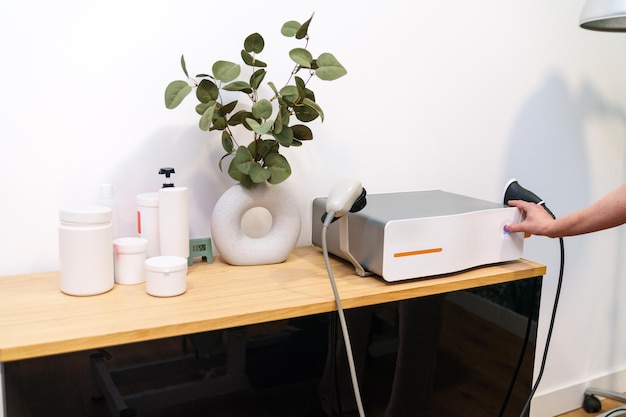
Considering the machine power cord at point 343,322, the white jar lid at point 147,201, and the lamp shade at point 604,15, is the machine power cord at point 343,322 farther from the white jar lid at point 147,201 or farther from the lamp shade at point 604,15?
the lamp shade at point 604,15

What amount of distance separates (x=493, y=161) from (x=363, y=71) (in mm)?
553

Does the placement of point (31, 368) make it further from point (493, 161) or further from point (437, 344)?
point (493, 161)

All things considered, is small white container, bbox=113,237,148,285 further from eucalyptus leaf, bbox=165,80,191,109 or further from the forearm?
the forearm

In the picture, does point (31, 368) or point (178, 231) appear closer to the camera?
point (31, 368)

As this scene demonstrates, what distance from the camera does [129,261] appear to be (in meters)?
1.10

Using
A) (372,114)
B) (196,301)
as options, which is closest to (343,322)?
(196,301)

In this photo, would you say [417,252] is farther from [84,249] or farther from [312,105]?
[84,249]

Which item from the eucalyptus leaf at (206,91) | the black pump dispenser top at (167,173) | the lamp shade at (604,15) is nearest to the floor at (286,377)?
the black pump dispenser top at (167,173)

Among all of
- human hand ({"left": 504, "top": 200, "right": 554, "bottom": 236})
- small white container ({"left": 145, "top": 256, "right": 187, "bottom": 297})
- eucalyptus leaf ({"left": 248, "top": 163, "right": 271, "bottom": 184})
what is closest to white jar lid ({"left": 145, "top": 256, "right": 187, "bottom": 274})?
small white container ({"left": 145, "top": 256, "right": 187, "bottom": 297})

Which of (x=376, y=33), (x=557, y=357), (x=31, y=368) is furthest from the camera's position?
(x=557, y=357)

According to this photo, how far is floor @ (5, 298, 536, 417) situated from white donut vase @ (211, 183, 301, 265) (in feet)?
0.79

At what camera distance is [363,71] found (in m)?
1.49

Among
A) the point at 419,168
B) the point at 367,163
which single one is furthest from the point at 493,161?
the point at 367,163

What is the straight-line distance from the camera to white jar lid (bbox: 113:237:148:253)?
1.10 meters
